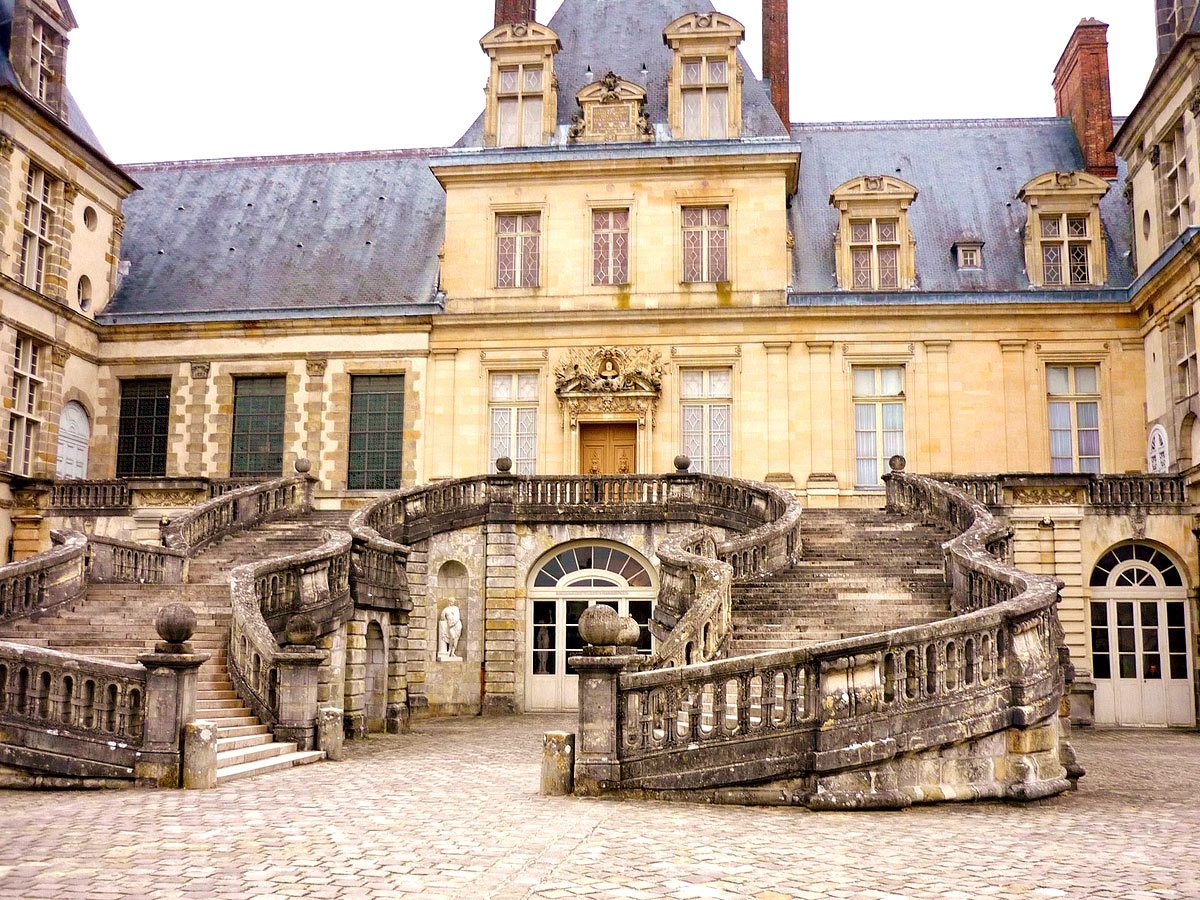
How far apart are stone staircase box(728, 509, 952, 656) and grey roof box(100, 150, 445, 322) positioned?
12.1 metres

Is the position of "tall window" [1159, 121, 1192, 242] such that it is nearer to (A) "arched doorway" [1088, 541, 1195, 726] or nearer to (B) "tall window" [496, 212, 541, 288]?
(A) "arched doorway" [1088, 541, 1195, 726]

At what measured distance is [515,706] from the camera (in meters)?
22.7

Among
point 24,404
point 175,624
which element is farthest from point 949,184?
point 175,624

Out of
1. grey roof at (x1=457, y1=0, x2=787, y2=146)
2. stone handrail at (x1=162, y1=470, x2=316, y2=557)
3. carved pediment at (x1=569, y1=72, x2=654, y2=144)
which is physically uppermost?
grey roof at (x1=457, y1=0, x2=787, y2=146)

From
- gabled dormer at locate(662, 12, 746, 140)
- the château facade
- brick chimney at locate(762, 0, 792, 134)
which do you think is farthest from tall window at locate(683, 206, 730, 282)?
brick chimney at locate(762, 0, 792, 134)

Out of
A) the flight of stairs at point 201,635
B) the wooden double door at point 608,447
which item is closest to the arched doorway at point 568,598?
the wooden double door at point 608,447

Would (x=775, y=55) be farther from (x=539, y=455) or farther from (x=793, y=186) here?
(x=539, y=455)

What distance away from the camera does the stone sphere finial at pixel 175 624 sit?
462 inches

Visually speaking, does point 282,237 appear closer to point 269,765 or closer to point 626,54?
point 626,54

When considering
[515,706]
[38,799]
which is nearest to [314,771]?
[38,799]

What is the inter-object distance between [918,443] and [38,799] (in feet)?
65.3

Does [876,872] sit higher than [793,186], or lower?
lower

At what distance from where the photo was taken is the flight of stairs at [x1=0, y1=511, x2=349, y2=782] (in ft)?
43.7

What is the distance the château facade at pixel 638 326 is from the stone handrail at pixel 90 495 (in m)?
0.05
